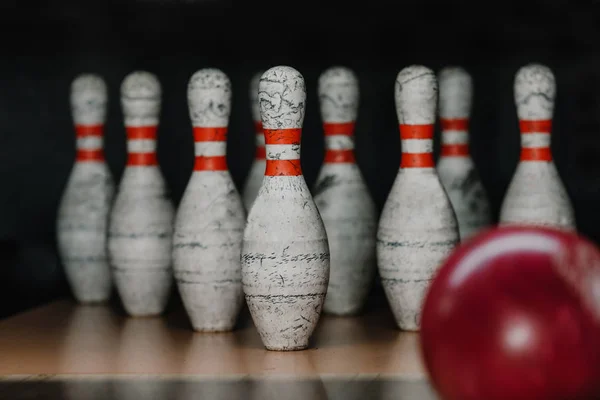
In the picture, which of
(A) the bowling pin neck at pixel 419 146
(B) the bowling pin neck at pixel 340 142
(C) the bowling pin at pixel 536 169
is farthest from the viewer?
(B) the bowling pin neck at pixel 340 142

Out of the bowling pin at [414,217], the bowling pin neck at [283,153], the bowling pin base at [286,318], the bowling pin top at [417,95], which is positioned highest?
the bowling pin top at [417,95]

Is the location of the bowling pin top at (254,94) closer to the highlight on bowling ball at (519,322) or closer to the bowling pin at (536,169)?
the bowling pin at (536,169)

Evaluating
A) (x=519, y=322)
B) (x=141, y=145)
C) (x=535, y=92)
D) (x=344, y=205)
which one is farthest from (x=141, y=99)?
(x=519, y=322)

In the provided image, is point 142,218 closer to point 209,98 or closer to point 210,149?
point 210,149

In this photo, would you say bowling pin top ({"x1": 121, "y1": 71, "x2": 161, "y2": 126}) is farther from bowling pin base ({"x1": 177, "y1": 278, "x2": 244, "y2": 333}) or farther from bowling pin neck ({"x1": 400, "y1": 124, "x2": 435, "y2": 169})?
bowling pin neck ({"x1": 400, "y1": 124, "x2": 435, "y2": 169})

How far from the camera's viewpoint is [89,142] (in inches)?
146

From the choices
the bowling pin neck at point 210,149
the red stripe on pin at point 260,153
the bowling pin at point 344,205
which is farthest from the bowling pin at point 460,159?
the bowling pin neck at point 210,149

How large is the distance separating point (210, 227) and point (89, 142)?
841 mm

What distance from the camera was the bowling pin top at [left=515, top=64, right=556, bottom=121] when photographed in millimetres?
3266

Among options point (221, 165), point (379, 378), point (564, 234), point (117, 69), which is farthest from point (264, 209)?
point (117, 69)

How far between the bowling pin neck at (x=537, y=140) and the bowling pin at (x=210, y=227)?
0.92 metres

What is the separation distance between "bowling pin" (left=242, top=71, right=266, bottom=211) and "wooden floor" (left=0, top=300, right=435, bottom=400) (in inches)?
17.0

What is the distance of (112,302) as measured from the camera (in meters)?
3.69

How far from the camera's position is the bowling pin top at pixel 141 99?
→ 3439mm
